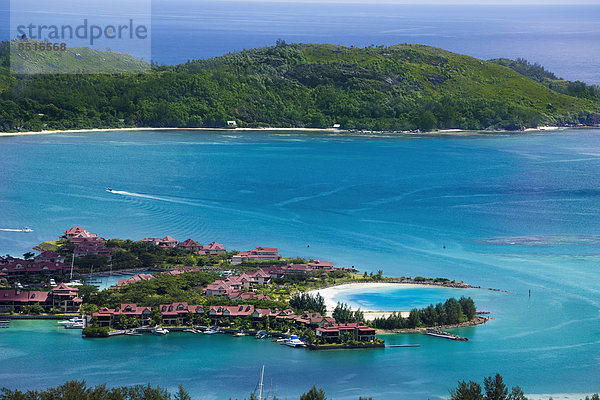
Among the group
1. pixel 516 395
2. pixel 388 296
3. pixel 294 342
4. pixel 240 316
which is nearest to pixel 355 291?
pixel 388 296

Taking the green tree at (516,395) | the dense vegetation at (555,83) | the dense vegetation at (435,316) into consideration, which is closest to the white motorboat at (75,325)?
the dense vegetation at (435,316)

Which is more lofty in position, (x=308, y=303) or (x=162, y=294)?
(x=162, y=294)

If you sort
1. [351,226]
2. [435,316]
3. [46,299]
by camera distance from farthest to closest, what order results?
[351,226]
[46,299]
[435,316]

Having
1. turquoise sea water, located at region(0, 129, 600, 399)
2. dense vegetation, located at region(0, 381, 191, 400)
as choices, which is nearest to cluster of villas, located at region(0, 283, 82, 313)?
turquoise sea water, located at region(0, 129, 600, 399)

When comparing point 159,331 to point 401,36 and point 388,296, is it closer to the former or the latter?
point 388,296

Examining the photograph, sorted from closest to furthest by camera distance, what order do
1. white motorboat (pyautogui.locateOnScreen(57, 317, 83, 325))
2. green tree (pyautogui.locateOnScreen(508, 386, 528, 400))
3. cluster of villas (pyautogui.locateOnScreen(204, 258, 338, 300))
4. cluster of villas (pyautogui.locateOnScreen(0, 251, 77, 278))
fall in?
green tree (pyautogui.locateOnScreen(508, 386, 528, 400)), white motorboat (pyautogui.locateOnScreen(57, 317, 83, 325)), cluster of villas (pyautogui.locateOnScreen(204, 258, 338, 300)), cluster of villas (pyautogui.locateOnScreen(0, 251, 77, 278))

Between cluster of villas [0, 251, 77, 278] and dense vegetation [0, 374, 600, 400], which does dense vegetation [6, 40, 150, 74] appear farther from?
dense vegetation [0, 374, 600, 400]

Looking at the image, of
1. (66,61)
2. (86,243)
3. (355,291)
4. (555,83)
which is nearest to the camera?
(355,291)
